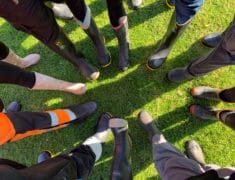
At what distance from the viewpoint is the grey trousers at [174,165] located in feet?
5.29

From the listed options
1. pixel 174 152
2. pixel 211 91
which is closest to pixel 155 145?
pixel 174 152

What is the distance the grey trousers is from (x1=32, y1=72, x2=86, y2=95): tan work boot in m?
0.75

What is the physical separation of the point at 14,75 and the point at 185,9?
3.26ft

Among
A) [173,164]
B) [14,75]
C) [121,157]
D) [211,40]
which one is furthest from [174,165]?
[211,40]

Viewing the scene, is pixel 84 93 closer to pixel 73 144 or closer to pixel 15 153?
pixel 73 144

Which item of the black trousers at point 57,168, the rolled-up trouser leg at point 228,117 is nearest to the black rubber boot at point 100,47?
the black trousers at point 57,168

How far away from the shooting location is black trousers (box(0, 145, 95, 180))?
1364 mm

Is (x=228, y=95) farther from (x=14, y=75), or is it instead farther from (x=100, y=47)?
(x=14, y=75)

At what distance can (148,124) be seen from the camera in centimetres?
231

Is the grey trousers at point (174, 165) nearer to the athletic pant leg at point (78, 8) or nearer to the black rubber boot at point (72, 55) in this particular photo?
the black rubber boot at point (72, 55)

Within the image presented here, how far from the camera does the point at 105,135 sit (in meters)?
2.38

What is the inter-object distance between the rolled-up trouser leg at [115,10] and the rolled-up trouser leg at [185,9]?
35cm

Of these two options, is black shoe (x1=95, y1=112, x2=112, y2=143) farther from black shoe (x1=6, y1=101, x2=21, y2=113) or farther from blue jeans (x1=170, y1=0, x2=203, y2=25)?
blue jeans (x1=170, y1=0, x2=203, y2=25)

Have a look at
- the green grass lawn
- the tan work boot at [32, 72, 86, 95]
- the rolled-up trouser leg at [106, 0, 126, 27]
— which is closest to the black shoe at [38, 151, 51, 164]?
the green grass lawn
